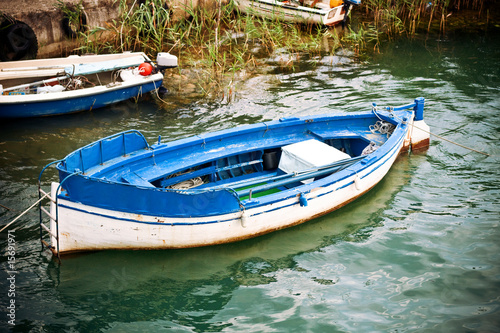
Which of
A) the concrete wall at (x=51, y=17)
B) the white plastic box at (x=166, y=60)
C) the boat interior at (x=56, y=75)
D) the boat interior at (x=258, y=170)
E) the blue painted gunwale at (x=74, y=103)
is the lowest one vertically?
the boat interior at (x=258, y=170)

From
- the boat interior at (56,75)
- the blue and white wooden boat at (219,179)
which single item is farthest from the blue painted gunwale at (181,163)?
the boat interior at (56,75)

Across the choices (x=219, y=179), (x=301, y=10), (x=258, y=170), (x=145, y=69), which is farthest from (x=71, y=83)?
(x=301, y=10)

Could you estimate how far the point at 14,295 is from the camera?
5617mm

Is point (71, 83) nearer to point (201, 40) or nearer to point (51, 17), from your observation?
point (51, 17)

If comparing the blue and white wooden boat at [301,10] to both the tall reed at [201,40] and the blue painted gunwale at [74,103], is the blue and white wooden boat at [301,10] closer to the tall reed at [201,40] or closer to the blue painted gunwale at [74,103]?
the tall reed at [201,40]

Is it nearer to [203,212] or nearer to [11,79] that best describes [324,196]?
[203,212]

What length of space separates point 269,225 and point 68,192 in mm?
2579

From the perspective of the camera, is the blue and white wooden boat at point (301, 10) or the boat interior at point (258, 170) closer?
the boat interior at point (258, 170)

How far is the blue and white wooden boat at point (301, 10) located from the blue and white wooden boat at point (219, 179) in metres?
6.50

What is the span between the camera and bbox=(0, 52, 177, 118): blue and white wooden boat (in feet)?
31.1

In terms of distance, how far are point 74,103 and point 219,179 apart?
13.1ft

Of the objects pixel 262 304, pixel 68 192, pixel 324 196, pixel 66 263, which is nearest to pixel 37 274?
pixel 66 263

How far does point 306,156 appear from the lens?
7441mm

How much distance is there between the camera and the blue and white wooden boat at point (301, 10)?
47.0ft
